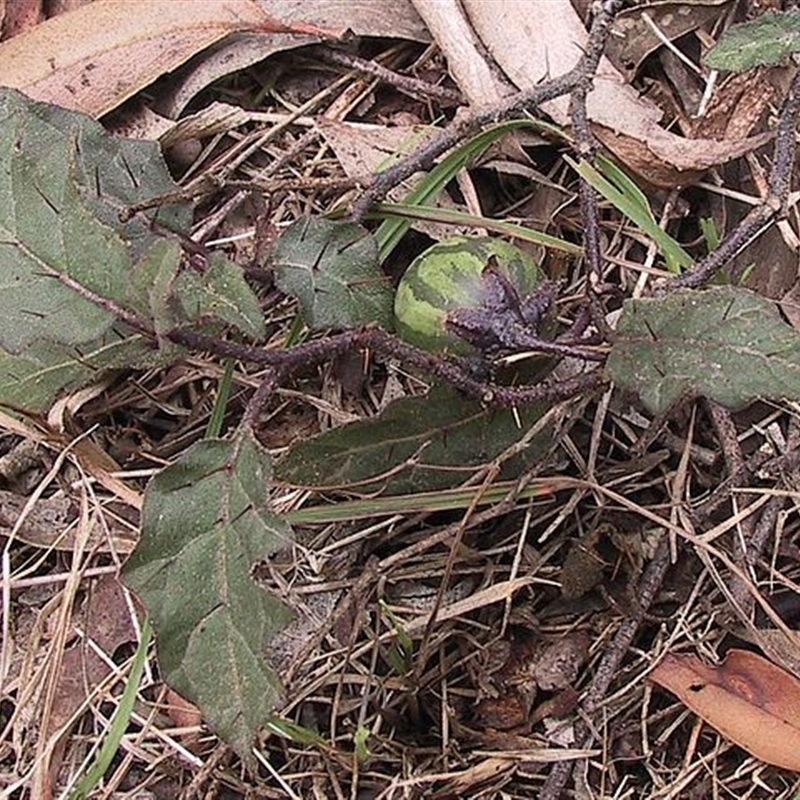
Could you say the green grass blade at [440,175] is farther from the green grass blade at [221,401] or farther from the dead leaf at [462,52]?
the green grass blade at [221,401]

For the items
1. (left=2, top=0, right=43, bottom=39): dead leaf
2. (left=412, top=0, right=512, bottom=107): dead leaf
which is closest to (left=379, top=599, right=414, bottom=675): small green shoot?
(left=412, top=0, right=512, bottom=107): dead leaf

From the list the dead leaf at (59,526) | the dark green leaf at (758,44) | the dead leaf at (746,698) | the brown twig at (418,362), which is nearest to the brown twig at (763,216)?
the dark green leaf at (758,44)

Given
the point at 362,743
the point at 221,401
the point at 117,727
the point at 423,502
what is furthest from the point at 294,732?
the point at 221,401

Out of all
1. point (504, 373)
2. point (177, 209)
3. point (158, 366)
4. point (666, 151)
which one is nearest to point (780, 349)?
point (504, 373)

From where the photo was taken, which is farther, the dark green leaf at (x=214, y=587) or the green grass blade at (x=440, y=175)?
the green grass blade at (x=440, y=175)

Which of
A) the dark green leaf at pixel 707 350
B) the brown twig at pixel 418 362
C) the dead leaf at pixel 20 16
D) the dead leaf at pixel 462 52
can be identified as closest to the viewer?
the dark green leaf at pixel 707 350

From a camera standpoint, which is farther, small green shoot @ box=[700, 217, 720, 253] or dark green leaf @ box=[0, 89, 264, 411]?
small green shoot @ box=[700, 217, 720, 253]

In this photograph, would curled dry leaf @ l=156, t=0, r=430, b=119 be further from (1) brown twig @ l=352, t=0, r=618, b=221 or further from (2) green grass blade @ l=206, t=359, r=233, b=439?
(2) green grass blade @ l=206, t=359, r=233, b=439

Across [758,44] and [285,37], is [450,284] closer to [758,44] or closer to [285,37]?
[758,44]
